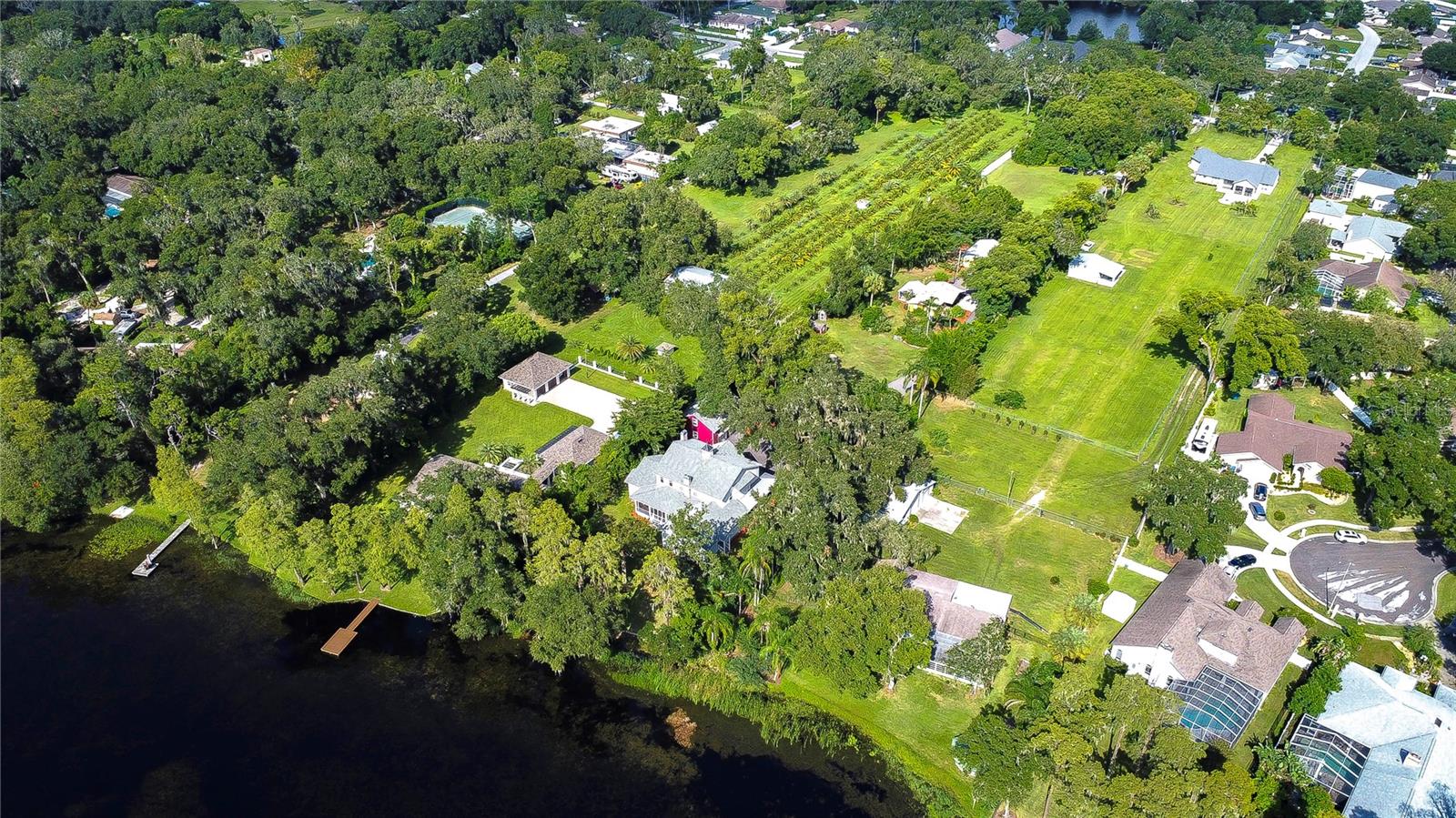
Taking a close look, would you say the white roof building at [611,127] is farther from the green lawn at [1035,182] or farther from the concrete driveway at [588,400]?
the concrete driveway at [588,400]

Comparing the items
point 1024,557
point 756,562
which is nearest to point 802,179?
point 1024,557

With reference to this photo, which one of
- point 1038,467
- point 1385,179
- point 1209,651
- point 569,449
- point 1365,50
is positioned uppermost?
point 1209,651

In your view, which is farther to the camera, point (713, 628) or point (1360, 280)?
point (1360, 280)

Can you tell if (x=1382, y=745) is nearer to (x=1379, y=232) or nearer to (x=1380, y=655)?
(x=1380, y=655)

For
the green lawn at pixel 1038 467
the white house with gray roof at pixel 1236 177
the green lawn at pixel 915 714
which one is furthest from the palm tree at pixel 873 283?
the white house with gray roof at pixel 1236 177

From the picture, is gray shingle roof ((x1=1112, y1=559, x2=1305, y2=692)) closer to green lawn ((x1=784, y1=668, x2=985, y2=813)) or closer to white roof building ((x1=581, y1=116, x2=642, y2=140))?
green lawn ((x1=784, y1=668, x2=985, y2=813))

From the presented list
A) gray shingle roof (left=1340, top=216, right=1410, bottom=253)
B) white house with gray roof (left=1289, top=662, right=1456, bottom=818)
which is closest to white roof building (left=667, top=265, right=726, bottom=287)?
white house with gray roof (left=1289, top=662, right=1456, bottom=818)
